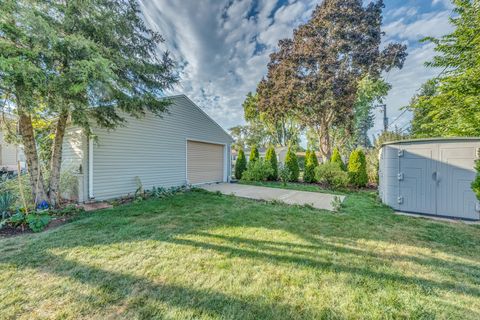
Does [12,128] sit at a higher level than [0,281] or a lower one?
higher

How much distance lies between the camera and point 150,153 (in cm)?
733

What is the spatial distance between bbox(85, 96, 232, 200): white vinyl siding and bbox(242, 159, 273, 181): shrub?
3.41 m

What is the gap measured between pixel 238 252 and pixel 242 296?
92 centimetres

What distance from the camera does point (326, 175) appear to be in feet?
30.7

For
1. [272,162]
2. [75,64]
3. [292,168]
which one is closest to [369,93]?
[292,168]

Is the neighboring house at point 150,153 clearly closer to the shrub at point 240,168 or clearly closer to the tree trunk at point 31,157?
the tree trunk at point 31,157

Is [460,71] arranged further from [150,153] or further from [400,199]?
[150,153]

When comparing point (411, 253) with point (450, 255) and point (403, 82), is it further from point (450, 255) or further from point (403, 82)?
point (403, 82)

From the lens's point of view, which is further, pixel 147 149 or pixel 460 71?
pixel 147 149

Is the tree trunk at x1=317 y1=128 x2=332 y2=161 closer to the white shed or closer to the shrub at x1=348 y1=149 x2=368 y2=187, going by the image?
the shrub at x1=348 y1=149 x2=368 y2=187

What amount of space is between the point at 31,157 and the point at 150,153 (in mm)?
3084

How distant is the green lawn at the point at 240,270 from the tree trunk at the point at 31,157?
185 cm

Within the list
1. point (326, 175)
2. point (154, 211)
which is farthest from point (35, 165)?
point (326, 175)

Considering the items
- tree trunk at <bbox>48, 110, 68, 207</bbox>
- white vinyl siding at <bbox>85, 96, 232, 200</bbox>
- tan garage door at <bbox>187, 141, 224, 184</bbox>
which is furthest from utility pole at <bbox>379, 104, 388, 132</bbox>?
tree trunk at <bbox>48, 110, 68, 207</bbox>
